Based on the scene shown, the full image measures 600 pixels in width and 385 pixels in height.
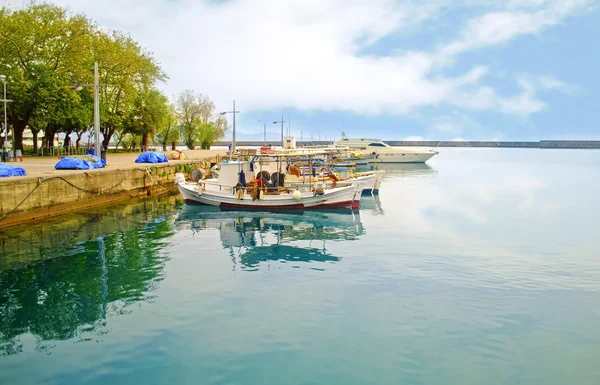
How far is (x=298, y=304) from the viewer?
43.1ft

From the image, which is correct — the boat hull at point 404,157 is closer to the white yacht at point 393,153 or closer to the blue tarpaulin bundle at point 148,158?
the white yacht at point 393,153

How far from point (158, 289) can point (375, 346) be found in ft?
21.9

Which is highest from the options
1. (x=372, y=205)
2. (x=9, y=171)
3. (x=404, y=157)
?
(x=404, y=157)

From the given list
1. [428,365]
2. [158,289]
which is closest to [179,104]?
[158,289]

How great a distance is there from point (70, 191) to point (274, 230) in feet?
38.7

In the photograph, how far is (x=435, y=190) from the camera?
145 ft

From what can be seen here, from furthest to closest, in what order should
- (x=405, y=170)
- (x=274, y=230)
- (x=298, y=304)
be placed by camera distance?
(x=405, y=170)
(x=274, y=230)
(x=298, y=304)

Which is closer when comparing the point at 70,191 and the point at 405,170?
the point at 70,191

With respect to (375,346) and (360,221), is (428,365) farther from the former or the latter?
(360,221)

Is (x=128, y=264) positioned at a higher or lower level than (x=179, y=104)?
lower

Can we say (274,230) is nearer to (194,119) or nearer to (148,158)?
(148,158)

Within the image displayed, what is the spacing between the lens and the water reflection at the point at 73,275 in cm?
1152

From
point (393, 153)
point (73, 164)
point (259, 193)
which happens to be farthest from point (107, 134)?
point (393, 153)

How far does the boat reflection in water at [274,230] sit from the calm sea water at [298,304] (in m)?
0.16
